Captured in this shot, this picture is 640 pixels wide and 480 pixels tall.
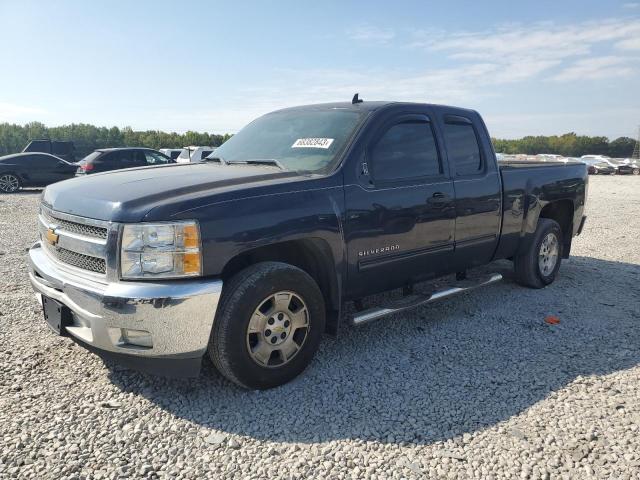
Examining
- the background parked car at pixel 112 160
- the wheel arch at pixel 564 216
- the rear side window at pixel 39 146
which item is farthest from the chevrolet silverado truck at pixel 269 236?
the rear side window at pixel 39 146

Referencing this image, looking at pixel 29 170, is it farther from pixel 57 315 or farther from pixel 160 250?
pixel 160 250

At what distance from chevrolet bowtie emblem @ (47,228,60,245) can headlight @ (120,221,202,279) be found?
30.6 inches

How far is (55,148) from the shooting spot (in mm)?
24672

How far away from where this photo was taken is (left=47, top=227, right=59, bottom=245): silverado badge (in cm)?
333

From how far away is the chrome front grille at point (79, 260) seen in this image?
3006mm

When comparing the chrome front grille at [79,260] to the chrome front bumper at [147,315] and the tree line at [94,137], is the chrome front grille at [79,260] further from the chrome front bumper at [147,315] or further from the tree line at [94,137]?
the tree line at [94,137]

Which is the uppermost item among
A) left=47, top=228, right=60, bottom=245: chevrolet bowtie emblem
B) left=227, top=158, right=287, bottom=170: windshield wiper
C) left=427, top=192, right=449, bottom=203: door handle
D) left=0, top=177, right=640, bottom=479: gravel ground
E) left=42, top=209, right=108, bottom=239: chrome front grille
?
left=227, top=158, right=287, bottom=170: windshield wiper

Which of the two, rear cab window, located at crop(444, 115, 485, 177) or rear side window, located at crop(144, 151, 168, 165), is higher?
rear cab window, located at crop(444, 115, 485, 177)

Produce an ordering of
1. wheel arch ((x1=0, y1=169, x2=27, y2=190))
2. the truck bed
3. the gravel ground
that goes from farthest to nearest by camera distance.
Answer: wheel arch ((x1=0, y1=169, x2=27, y2=190)) → the truck bed → the gravel ground

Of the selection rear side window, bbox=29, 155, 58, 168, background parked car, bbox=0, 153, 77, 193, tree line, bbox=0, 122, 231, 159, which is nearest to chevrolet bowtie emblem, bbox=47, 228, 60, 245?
background parked car, bbox=0, 153, 77, 193

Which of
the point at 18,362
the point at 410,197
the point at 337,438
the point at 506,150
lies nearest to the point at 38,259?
the point at 18,362

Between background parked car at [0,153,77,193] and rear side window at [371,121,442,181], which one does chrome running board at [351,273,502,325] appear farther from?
background parked car at [0,153,77,193]

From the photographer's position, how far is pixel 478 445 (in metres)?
2.76

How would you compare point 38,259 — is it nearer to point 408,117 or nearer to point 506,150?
point 408,117
